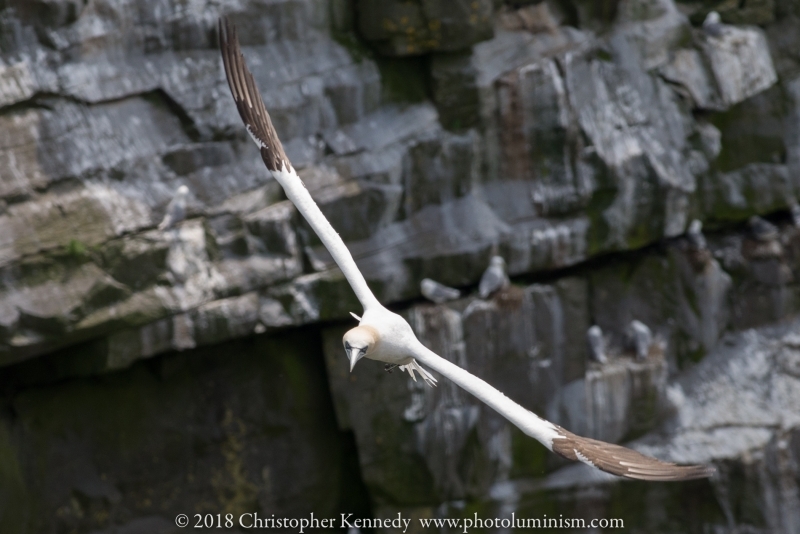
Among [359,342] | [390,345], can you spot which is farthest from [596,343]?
[359,342]

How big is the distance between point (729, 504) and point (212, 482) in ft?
16.4

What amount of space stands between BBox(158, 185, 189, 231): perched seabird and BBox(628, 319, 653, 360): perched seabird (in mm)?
4553

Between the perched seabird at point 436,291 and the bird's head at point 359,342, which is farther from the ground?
the bird's head at point 359,342

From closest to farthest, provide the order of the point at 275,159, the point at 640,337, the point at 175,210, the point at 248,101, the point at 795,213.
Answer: the point at 275,159 → the point at 248,101 → the point at 175,210 → the point at 640,337 → the point at 795,213

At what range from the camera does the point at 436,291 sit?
8031mm

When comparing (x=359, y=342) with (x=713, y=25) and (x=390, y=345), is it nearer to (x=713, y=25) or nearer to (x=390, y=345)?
(x=390, y=345)

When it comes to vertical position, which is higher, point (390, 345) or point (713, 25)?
point (713, 25)

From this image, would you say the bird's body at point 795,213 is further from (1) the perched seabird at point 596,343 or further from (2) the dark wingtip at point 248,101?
(2) the dark wingtip at point 248,101

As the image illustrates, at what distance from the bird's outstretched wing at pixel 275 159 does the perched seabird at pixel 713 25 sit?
230 inches

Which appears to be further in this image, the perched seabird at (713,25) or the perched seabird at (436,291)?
the perched seabird at (713,25)

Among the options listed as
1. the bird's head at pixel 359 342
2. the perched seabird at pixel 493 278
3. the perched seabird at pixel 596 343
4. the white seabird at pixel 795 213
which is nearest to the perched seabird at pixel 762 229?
the white seabird at pixel 795 213

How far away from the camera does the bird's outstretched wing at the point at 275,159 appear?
493cm

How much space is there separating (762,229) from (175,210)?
6437 mm

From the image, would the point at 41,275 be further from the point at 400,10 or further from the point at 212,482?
the point at 400,10
